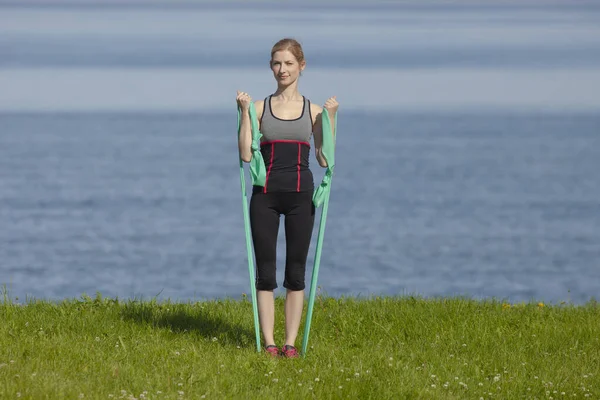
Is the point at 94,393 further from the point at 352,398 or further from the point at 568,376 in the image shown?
the point at 568,376

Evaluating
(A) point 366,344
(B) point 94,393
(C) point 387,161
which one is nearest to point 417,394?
(A) point 366,344

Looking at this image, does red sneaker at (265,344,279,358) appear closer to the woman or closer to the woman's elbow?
the woman

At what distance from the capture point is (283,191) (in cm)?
874

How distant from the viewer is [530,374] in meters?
8.78

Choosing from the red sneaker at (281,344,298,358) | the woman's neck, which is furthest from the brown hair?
the red sneaker at (281,344,298,358)

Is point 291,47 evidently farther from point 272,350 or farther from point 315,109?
point 272,350

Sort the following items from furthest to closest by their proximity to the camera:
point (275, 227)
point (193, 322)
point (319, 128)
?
point (193, 322)
point (319, 128)
point (275, 227)

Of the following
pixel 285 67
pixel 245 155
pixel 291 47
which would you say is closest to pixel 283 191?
pixel 245 155

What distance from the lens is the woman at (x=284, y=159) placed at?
344 inches

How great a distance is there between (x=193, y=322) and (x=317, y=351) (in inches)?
65.3

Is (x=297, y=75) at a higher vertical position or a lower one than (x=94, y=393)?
higher

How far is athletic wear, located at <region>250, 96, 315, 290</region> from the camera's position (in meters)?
8.75

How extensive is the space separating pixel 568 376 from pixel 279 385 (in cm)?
264

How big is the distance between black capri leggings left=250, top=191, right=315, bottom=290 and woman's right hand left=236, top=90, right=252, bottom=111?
0.79 m
